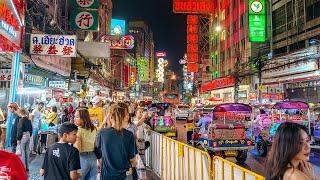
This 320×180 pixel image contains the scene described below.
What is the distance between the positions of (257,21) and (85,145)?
1488 inches

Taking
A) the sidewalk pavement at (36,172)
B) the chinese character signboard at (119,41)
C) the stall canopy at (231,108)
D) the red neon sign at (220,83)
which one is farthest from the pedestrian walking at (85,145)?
the red neon sign at (220,83)

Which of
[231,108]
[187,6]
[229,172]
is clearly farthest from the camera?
[187,6]

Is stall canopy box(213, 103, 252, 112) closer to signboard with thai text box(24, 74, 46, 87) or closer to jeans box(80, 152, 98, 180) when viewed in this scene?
signboard with thai text box(24, 74, 46, 87)

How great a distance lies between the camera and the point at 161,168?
1123 centimetres

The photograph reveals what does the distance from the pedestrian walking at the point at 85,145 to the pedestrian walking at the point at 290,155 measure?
4.39m

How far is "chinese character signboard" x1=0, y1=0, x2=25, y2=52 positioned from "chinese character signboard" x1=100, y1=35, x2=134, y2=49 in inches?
991

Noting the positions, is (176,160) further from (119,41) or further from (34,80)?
(119,41)

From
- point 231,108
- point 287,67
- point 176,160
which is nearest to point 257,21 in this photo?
point 287,67

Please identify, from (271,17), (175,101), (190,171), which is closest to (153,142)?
(190,171)

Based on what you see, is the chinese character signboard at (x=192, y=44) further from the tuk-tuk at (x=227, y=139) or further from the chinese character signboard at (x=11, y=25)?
the chinese character signboard at (x=11, y=25)

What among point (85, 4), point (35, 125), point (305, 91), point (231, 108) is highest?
point (85, 4)

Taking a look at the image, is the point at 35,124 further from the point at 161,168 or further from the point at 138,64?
the point at 138,64

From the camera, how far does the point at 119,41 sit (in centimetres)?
3978

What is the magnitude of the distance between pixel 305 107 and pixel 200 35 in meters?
79.7
